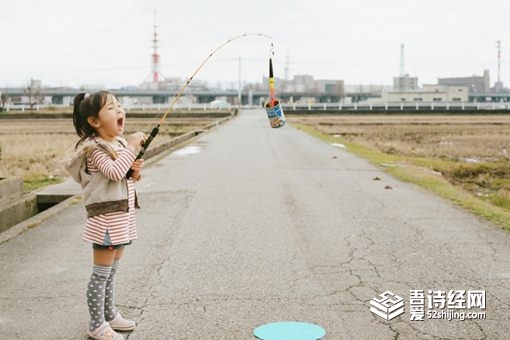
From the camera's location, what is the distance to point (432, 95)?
135750mm

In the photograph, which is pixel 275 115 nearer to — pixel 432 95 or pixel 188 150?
pixel 188 150

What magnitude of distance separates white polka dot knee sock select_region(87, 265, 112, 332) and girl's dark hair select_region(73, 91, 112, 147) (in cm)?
85

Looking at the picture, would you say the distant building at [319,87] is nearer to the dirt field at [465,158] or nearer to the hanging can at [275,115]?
the dirt field at [465,158]

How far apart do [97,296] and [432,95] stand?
13746 centimetres

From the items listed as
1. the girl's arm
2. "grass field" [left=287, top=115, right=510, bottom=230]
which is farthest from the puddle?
the girl's arm

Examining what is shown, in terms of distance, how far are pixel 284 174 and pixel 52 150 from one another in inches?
474

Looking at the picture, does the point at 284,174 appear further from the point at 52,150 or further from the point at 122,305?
the point at 52,150

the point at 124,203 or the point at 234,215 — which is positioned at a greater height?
the point at 124,203

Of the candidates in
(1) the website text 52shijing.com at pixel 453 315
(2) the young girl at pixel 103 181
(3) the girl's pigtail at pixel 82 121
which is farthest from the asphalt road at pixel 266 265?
(3) the girl's pigtail at pixel 82 121

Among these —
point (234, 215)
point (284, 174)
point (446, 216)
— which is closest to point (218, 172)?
point (284, 174)

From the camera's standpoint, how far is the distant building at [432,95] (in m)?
132

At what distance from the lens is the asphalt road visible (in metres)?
4.62

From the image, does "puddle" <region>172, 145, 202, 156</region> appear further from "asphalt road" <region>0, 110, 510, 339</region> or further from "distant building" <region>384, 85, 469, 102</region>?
"distant building" <region>384, 85, 469, 102</region>

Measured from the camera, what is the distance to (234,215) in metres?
9.02
